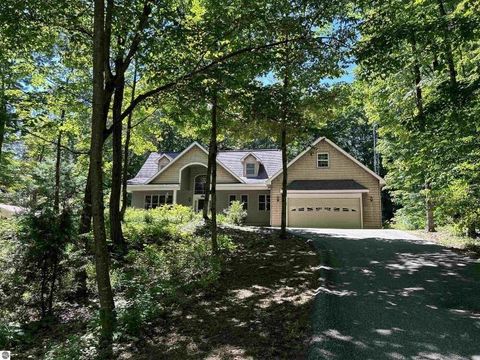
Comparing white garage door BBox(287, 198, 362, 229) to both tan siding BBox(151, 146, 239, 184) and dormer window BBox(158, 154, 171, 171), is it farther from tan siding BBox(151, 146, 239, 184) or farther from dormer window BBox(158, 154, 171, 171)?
dormer window BBox(158, 154, 171, 171)

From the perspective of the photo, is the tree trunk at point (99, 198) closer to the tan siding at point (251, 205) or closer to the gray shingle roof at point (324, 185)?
the gray shingle roof at point (324, 185)

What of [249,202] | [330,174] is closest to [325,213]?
[330,174]

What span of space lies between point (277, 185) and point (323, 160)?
348 centimetres

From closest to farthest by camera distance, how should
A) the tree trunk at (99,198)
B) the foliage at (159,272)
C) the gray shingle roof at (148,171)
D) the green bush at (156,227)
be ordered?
the tree trunk at (99,198)
the foliage at (159,272)
the green bush at (156,227)
the gray shingle roof at (148,171)

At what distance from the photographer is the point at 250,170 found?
28.7 m

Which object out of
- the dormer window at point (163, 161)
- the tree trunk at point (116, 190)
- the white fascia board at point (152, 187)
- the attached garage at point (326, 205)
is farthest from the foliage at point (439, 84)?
the dormer window at point (163, 161)

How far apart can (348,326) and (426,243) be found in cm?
973

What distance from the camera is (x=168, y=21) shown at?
7.79m

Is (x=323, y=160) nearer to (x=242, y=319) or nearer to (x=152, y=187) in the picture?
(x=152, y=187)

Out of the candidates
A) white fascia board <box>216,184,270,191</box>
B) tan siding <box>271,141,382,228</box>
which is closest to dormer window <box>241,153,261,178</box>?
white fascia board <box>216,184,270,191</box>

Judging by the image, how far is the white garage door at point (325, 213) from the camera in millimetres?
23203

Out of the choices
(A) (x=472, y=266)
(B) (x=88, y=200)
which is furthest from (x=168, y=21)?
(A) (x=472, y=266)

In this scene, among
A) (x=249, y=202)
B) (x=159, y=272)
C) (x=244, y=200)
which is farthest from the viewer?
(x=244, y=200)

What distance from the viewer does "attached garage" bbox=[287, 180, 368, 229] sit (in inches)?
912
